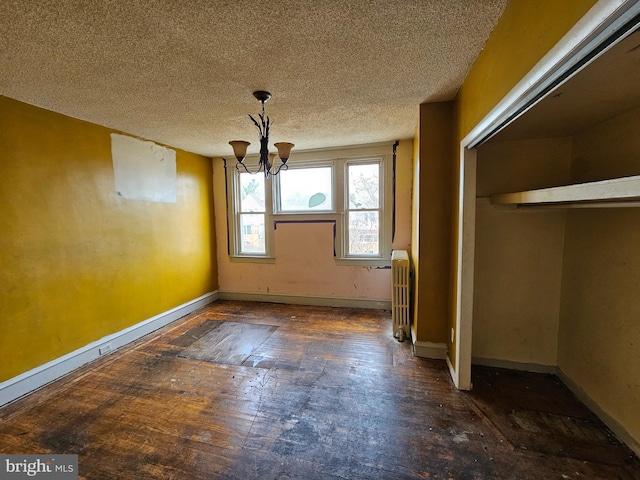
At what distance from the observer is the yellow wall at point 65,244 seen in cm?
219

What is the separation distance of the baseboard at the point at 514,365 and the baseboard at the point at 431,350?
262 millimetres

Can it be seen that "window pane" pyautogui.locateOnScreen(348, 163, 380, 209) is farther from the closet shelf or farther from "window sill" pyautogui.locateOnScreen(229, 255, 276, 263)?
the closet shelf

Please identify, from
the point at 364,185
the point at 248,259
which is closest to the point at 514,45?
the point at 364,185

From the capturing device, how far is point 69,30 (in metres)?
1.41

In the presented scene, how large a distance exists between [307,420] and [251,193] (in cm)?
350

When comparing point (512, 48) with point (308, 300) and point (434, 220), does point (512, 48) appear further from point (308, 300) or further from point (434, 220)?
point (308, 300)

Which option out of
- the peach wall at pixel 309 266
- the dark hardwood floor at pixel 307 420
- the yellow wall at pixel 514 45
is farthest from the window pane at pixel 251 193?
the yellow wall at pixel 514 45

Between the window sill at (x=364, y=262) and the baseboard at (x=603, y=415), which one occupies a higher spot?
the window sill at (x=364, y=262)

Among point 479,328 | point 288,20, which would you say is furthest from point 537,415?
point 288,20

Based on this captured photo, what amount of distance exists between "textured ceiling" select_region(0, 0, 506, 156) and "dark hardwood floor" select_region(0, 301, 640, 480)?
7.74 feet

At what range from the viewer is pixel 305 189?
4.31 m

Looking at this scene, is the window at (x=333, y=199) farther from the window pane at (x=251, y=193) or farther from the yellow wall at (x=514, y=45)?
the yellow wall at (x=514, y=45)

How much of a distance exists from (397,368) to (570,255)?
1.70 metres

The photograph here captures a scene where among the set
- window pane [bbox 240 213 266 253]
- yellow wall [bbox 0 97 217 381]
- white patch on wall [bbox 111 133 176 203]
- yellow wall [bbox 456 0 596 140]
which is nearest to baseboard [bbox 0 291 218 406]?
yellow wall [bbox 0 97 217 381]
